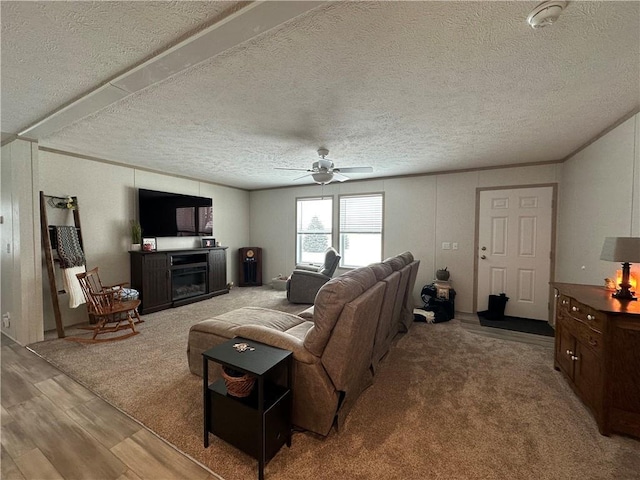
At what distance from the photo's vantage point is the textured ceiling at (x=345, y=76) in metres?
1.37

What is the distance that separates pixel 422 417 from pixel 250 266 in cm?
529

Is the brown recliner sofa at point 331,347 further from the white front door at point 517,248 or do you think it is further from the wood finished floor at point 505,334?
the white front door at point 517,248

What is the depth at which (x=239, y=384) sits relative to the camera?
156 centimetres

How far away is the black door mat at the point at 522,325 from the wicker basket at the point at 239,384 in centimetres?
375

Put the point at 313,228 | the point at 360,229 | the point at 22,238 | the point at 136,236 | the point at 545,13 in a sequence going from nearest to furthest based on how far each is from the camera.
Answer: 1. the point at 545,13
2. the point at 22,238
3. the point at 136,236
4. the point at 360,229
5. the point at 313,228

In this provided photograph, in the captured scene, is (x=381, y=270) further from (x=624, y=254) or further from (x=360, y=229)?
(x=360, y=229)

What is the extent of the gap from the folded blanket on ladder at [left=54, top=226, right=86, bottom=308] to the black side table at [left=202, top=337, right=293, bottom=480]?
318 centimetres

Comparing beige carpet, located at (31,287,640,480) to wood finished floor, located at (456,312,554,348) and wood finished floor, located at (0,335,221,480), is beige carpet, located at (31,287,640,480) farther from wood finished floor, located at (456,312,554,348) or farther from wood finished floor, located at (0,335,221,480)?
wood finished floor, located at (456,312,554,348)

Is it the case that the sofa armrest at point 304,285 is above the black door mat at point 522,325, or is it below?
above

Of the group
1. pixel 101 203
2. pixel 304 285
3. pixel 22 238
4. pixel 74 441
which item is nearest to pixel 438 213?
pixel 304 285

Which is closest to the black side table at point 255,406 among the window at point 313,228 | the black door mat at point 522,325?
the black door mat at point 522,325

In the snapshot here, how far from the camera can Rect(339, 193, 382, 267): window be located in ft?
18.0

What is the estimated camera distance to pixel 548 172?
4.04 metres

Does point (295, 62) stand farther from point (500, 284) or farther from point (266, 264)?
point (266, 264)
